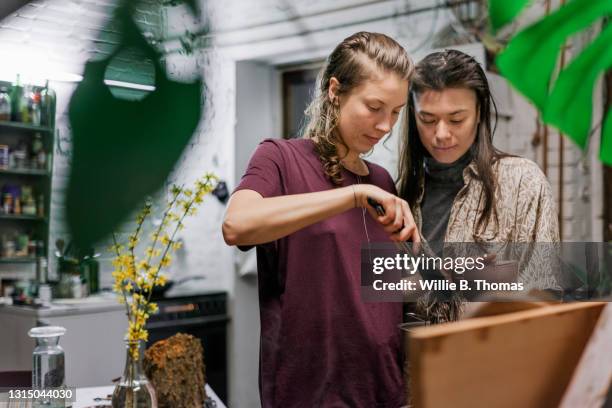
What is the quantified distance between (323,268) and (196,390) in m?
0.45

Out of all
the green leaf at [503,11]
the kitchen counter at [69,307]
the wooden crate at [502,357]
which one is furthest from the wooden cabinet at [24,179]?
the wooden crate at [502,357]

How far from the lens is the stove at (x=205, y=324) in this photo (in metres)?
2.92

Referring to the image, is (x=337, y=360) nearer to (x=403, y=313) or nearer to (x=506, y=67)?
(x=403, y=313)

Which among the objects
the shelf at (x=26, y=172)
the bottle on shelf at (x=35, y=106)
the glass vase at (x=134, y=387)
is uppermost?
the bottle on shelf at (x=35, y=106)

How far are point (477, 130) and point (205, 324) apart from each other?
5.35 ft

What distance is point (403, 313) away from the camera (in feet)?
6.27

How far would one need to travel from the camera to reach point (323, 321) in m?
1.86

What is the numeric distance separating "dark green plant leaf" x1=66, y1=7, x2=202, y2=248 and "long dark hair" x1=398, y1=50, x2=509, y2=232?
110cm

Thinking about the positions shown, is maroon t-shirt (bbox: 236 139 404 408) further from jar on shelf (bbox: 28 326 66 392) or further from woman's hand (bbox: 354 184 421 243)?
jar on shelf (bbox: 28 326 66 392)

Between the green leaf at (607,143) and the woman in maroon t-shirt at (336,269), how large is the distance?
2.85 ft

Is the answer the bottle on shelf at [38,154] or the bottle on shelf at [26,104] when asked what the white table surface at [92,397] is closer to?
the bottle on shelf at [38,154]

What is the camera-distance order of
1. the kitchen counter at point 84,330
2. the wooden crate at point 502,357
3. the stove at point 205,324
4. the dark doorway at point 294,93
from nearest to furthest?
the wooden crate at point 502,357 < the dark doorway at point 294,93 < the kitchen counter at point 84,330 < the stove at point 205,324

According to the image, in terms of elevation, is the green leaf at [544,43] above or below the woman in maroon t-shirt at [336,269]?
above

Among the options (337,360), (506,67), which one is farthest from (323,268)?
(506,67)
